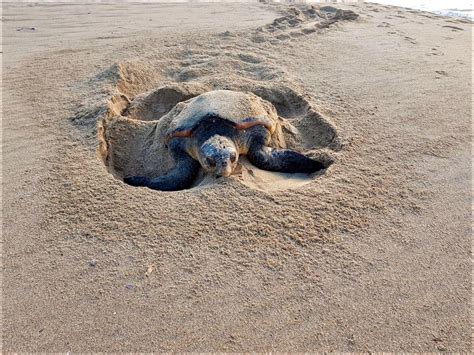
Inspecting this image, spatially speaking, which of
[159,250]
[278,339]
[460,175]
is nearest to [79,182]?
[159,250]

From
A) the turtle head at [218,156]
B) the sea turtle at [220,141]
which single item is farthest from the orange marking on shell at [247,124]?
the turtle head at [218,156]

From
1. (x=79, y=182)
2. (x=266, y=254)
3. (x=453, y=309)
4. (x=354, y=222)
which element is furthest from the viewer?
(x=79, y=182)

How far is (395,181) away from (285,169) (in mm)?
780

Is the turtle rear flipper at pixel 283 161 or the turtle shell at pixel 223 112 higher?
the turtle shell at pixel 223 112

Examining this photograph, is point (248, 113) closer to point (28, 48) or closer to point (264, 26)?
point (264, 26)

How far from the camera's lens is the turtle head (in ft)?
8.73

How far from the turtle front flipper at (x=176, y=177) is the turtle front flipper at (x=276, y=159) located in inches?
18.9

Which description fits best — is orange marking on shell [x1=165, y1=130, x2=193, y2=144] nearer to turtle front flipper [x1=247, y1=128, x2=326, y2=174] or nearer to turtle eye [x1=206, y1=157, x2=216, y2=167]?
turtle eye [x1=206, y1=157, x2=216, y2=167]

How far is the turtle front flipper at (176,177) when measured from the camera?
2766 millimetres

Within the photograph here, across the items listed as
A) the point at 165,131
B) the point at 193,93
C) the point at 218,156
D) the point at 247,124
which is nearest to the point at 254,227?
the point at 218,156

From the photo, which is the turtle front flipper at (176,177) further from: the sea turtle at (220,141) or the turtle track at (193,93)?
the turtle track at (193,93)

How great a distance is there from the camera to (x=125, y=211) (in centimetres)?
233

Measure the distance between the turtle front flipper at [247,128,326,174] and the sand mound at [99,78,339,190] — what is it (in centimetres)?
6

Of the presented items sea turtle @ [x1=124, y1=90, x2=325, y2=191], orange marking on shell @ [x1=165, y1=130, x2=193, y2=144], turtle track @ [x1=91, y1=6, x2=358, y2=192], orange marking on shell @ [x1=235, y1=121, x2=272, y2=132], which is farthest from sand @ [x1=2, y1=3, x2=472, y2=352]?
orange marking on shell @ [x1=165, y1=130, x2=193, y2=144]
